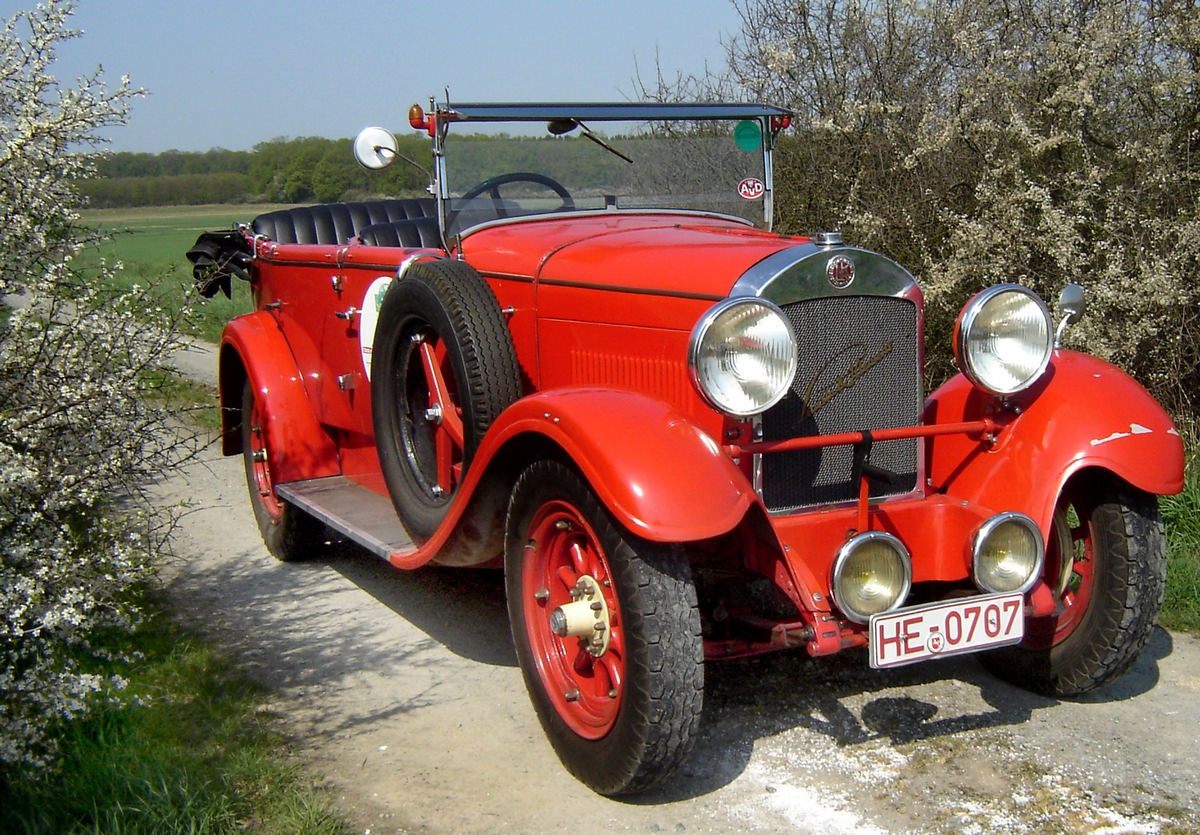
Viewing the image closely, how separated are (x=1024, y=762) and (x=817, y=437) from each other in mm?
1067

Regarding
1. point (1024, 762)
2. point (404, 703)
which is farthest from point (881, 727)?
point (404, 703)

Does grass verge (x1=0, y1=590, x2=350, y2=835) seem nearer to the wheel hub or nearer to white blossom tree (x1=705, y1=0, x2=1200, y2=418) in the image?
the wheel hub

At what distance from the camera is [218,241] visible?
19.3ft

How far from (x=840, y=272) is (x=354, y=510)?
2.22 m

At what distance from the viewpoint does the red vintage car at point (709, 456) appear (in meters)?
2.77

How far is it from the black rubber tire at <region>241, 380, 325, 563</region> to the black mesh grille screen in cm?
263

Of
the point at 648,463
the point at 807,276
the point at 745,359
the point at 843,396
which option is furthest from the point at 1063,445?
the point at 648,463

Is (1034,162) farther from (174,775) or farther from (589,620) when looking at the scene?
(174,775)

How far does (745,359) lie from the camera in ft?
9.36

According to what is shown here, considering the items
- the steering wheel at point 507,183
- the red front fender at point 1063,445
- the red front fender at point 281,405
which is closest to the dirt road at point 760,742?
the red front fender at point 1063,445

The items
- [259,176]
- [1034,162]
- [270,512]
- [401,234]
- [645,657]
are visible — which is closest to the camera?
[645,657]

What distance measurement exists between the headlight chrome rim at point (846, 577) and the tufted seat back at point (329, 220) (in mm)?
4039

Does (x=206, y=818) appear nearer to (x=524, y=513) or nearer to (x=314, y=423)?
(x=524, y=513)

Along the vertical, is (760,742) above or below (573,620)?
below
